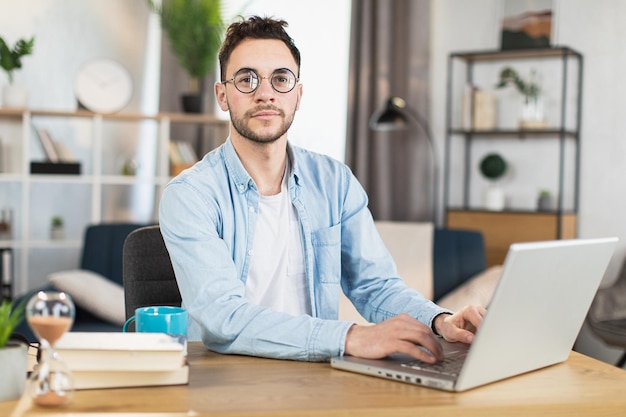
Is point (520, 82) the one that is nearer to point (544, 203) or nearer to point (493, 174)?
point (493, 174)

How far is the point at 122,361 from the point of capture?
1285mm

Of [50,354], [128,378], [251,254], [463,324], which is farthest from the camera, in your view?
[251,254]

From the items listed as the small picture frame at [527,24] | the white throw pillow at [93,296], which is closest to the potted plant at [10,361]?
the white throw pillow at [93,296]

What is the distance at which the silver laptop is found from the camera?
1274mm

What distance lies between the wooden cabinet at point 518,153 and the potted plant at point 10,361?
3.58 meters

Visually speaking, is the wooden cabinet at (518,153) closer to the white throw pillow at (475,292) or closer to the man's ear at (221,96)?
the white throw pillow at (475,292)

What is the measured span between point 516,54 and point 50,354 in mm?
3949

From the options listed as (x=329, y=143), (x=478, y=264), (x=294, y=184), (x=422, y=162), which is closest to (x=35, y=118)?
(x=329, y=143)

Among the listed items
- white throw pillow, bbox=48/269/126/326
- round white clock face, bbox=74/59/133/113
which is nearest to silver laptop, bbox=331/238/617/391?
white throw pillow, bbox=48/269/126/326

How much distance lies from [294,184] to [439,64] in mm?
3355

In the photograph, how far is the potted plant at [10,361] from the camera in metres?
1.23

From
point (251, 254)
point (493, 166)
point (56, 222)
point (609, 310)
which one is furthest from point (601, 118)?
point (251, 254)

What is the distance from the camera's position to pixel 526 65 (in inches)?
190

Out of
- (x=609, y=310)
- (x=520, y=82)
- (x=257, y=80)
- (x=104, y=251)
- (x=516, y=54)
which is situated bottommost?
(x=609, y=310)
